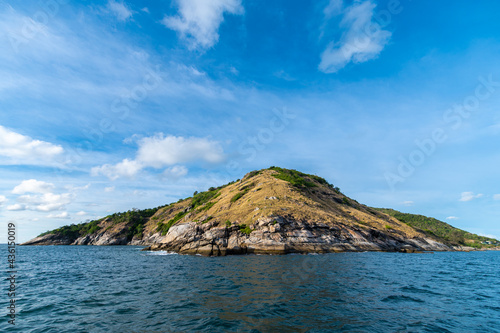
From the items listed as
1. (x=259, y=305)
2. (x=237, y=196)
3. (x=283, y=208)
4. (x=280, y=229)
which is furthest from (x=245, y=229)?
(x=259, y=305)

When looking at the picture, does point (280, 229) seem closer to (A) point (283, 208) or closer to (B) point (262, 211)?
(B) point (262, 211)

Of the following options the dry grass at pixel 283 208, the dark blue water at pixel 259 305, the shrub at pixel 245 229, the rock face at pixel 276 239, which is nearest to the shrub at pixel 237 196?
the dry grass at pixel 283 208

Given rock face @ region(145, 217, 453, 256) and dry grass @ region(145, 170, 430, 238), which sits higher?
dry grass @ region(145, 170, 430, 238)

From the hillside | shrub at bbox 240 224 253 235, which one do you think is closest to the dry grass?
the hillside

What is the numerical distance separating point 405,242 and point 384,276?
58859 mm

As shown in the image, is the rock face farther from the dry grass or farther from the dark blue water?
the dark blue water

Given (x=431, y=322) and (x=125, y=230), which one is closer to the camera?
(x=431, y=322)

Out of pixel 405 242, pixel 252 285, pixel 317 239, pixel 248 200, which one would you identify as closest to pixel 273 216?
pixel 317 239

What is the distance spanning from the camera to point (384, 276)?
963 inches

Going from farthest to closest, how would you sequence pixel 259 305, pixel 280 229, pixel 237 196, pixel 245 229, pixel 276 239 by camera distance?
pixel 237 196 < pixel 245 229 < pixel 280 229 < pixel 276 239 < pixel 259 305

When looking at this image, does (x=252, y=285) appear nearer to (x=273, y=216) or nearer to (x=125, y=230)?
(x=273, y=216)

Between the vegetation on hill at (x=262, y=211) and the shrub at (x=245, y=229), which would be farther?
the vegetation on hill at (x=262, y=211)

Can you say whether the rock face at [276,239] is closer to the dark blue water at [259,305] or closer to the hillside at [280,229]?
the hillside at [280,229]

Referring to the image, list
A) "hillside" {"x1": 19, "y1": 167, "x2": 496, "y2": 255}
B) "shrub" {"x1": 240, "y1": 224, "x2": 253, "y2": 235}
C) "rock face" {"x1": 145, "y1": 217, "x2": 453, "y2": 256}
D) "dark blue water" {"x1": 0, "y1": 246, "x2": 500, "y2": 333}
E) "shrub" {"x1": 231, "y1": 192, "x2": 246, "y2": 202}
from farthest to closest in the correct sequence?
"shrub" {"x1": 231, "y1": 192, "x2": 246, "y2": 202}, "shrub" {"x1": 240, "y1": 224, "x2": 253, "y2": 235}, "hillside" {"x1": 19, "y1": 167, "x2": 496, "y2": 255}, "rock face" {"x1": 145, "y1": 217, "x2": 453, "y2": 256}, "dark blue water" {"x1": 0, "y1": 246, "x2": 500, "y2": 333}
